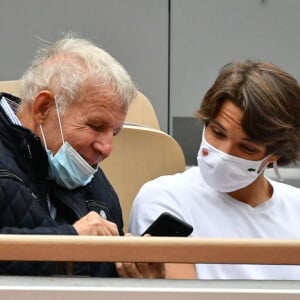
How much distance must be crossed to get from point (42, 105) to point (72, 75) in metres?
0.11

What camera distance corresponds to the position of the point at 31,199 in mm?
2184

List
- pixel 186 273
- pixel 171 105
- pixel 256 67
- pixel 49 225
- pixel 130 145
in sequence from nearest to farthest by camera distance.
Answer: pixel 49 225 < pixel 186 273 < pixel 256 67 < pixel 130 145 < pixel 171 105

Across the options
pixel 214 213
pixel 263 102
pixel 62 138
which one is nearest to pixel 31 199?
pixel 62 138

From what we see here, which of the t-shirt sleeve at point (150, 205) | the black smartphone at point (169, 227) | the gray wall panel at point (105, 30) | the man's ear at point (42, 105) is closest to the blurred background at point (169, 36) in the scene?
the gray wall panel at point (105, 30)

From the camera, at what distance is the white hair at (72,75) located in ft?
7.67

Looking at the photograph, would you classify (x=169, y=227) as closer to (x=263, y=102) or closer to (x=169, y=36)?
(x=263, y=102)

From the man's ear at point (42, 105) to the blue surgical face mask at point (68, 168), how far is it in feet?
0.13

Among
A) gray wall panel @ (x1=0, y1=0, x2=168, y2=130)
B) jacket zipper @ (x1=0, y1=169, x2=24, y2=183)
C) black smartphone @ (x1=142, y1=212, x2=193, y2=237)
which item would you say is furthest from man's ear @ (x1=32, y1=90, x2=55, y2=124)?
gray wall panel @ (x1=0, y1=0, x2=168, y2=130)

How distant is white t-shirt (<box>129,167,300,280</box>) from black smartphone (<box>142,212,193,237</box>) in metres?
0.27

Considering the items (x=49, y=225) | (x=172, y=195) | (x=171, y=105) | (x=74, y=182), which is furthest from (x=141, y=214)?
(x=171, y=105)

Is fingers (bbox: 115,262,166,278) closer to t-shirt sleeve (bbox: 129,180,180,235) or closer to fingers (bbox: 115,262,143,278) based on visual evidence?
fingers (bbox: 115,262,143,278)

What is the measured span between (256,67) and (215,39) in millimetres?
893

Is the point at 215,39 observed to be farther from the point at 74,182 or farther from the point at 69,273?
the point at 69,273

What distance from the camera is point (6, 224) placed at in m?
2.15
